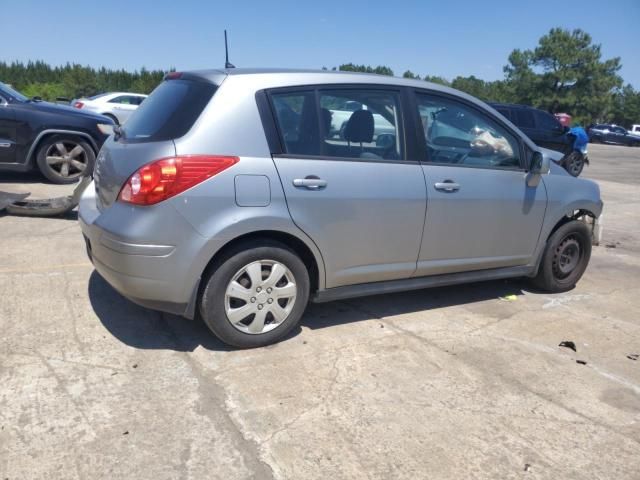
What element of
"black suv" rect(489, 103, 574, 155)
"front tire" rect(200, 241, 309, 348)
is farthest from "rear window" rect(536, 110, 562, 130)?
"front tire" rect(200, 241, 309, 348)

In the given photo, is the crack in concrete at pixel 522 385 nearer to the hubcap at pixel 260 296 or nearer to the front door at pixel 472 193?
the front door at pixel 472 193

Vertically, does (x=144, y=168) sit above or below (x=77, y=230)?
above

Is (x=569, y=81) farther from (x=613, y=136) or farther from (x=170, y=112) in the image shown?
(x=170, y=112)

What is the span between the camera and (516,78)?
6962 centimetres

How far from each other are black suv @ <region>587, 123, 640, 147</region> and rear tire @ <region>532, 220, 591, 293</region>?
144 feet

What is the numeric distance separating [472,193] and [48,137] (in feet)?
21.6

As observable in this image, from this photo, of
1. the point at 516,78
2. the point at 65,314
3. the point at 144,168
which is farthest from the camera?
the point at 516,78

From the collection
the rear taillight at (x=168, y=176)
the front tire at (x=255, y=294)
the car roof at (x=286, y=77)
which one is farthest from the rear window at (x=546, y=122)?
the rear taillight at (x=168, y=176)

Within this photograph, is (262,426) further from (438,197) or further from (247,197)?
(438,197)

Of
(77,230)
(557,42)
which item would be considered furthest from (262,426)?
(557,42)

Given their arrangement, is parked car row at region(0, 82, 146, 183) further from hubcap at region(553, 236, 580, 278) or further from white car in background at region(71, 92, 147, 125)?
white car in background at region(71, 92, 147, 125)

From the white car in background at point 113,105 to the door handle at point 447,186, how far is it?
15917 millimetres

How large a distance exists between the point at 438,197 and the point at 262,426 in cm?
216

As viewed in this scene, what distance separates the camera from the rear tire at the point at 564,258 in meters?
5.06
